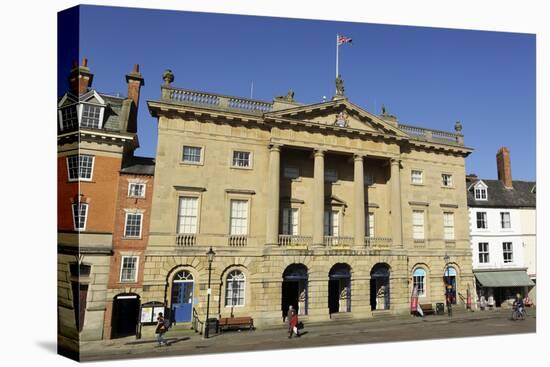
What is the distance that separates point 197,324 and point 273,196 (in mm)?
7979

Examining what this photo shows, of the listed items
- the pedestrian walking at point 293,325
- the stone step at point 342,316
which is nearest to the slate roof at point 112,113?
the pedestrian walking at point 293,325

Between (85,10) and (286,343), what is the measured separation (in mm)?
16116

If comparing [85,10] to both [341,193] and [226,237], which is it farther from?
[341,193]

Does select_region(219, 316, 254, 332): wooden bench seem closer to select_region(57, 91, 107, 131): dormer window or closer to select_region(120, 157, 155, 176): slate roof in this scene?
select_region(120, 157, 155, 176): slate roof

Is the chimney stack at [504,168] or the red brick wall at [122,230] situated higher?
the chimney stack at [504,168]

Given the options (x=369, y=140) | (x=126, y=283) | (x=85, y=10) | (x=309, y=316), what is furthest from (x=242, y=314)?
(x=85, y=10)

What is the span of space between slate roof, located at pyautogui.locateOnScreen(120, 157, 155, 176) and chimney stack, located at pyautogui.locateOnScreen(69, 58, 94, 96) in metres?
5.02

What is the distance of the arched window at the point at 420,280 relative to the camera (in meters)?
25.0

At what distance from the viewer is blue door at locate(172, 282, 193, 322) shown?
19.4 metres

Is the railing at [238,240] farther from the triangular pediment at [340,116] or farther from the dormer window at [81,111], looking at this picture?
the dormer window at [81,111]

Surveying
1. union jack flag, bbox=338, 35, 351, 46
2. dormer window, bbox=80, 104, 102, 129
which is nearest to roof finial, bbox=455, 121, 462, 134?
union jack flag, bbox=338, 35, 351, 46

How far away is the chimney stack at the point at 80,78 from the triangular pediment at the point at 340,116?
9.94 m

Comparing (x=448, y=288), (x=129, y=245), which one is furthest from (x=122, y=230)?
(x=448, y=288)

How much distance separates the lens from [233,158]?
22.1 m
